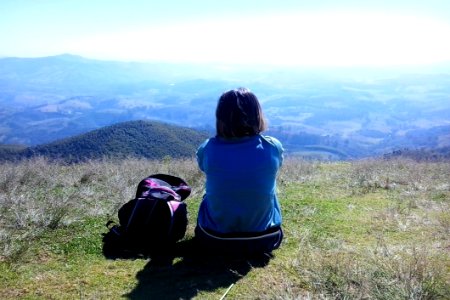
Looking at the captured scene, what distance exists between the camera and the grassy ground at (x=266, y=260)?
8.86ft

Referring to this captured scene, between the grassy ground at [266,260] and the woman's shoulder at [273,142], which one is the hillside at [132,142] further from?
the woman's shoulder at [273,142]

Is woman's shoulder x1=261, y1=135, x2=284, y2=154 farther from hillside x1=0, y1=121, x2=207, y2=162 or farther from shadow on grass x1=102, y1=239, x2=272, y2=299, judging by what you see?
hillside x1=0, y1=121, x2=207, y2=162

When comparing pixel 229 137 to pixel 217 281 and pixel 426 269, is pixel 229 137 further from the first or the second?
pixel 426 269

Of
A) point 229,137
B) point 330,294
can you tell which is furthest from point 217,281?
point 229,137

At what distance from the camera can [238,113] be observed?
334 centimetres

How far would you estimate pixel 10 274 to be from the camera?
10.4 feet

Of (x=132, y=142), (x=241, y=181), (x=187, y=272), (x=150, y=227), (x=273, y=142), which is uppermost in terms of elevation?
(x=273, y=142)

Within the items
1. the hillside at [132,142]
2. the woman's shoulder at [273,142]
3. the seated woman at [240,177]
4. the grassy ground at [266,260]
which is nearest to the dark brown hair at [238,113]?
the seated woman at [240,177]

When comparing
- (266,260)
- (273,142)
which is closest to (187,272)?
(266,260)

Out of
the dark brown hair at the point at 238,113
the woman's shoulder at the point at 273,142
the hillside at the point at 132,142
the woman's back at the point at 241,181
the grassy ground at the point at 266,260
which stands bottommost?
the hillside at the point at 132,142

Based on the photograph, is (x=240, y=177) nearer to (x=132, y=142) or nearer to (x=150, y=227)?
(x=150, y=227)

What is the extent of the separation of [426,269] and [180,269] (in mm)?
1881

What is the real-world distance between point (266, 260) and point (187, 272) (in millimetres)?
706

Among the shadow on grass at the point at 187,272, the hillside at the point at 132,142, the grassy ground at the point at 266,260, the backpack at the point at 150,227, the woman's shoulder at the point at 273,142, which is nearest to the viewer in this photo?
the grassy ground at the point at 266,260
